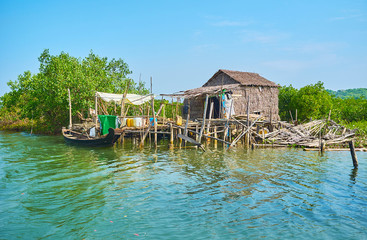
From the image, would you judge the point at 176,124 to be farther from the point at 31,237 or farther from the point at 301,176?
the point at 31,237

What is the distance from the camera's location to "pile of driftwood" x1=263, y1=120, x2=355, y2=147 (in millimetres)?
15205

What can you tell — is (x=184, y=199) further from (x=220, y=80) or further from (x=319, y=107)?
(x=319, y=107)

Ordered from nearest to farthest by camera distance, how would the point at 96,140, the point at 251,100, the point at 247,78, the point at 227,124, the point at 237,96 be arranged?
the point at 227,124 → the point at 96,140 → the point at 237,96 → the point at 251,100 → the point at 247,78

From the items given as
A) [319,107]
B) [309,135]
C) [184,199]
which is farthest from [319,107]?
[184,199]

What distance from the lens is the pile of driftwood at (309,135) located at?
49.9 ft

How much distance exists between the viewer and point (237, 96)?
1998 cm

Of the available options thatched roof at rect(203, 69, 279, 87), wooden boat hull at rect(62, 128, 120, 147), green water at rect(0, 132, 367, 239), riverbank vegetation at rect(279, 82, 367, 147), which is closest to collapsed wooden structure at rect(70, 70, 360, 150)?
thatched roof at rect(203, 69, 279, 87)

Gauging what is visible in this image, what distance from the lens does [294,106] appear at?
Result: 965 inches

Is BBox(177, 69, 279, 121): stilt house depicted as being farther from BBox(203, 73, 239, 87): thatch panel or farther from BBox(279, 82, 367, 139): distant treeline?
BBox(279, 82, 367, 139): distant treeline

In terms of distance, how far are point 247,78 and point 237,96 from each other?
11.4ft

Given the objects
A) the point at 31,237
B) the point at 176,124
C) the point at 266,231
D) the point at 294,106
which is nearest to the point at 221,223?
the point at 266,231

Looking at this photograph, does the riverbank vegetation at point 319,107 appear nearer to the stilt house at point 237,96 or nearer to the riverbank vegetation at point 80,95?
the riverbank vegetation at point 80,95

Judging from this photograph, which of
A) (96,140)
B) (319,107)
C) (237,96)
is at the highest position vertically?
(237,96)

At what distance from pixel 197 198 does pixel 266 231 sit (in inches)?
85.3
